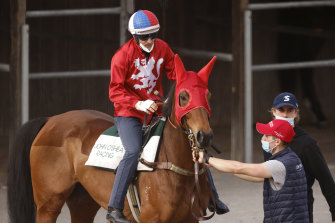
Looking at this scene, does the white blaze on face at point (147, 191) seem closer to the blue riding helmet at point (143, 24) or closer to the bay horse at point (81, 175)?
the bay horse at point (81, 175)

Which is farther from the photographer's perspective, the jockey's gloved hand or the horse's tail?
the horse's tail

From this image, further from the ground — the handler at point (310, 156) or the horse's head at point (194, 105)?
the horse's head at point (194, 105)

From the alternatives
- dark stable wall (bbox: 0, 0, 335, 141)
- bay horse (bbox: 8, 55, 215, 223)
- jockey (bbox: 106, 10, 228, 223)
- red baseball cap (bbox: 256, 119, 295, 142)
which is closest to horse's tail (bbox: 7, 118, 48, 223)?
bay horse (bbox: 8, 55, 215, 223)

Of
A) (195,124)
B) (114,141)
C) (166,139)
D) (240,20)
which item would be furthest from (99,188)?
(240,20)

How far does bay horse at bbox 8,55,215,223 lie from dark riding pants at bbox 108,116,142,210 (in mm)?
112

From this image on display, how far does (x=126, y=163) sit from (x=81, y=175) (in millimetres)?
640

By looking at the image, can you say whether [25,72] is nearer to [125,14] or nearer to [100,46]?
[125,14]

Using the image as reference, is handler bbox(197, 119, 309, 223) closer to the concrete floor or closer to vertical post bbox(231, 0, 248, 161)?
the concrete floor

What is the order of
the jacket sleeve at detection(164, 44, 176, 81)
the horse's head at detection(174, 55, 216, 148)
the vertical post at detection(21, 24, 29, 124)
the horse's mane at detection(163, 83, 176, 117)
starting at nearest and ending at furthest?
the horse's head at detection(174, 55, 216, 148) → the horse's mane at detection(163, 83, 176, 117) → the jacket sleeve at detection(164, 44, 176, 81) → the vertical post at detection(21, 24, 29, 124)

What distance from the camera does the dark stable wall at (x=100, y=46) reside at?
12.8m

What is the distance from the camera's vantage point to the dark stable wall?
12773 millimetres

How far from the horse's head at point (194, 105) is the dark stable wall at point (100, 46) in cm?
715

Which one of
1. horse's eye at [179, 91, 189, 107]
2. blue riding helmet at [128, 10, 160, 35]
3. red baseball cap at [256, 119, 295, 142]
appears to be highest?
blue riding helmet at [128, 10, 160, 35]

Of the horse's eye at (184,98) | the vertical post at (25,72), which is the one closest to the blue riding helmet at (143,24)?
the horse's eye at (184,98)
